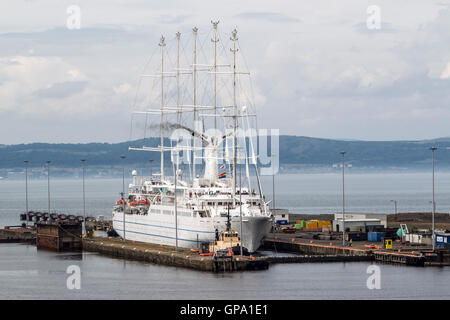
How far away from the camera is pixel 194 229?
9269cm

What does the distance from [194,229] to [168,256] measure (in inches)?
269

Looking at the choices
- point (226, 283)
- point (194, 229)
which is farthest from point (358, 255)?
point (226, 283)

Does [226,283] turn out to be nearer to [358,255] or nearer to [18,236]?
[358,255]

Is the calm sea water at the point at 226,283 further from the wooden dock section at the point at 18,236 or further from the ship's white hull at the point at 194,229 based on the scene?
the wooden dock section at the point at 18,236

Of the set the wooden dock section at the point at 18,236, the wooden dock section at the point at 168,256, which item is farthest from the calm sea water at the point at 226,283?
the wooden dock section at the point at 18,236

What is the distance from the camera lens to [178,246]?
9656 centimetres

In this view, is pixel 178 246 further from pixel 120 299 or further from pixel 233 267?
pixel 120 299

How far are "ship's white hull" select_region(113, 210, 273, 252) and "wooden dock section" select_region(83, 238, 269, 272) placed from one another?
146 cm

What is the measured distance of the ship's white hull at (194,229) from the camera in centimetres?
8962

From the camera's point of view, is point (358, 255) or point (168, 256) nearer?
point (358, 255)

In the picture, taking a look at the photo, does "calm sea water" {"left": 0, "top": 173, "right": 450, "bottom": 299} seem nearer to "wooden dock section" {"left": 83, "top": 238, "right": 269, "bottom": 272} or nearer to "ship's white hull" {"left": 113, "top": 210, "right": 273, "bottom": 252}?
"wooden dock section" {"left": 83, "top": 238, "right": 269, "bottom": 272}

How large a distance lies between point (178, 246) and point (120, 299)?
2928 centimetres

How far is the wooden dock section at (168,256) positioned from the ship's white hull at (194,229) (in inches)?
A: 57.4
